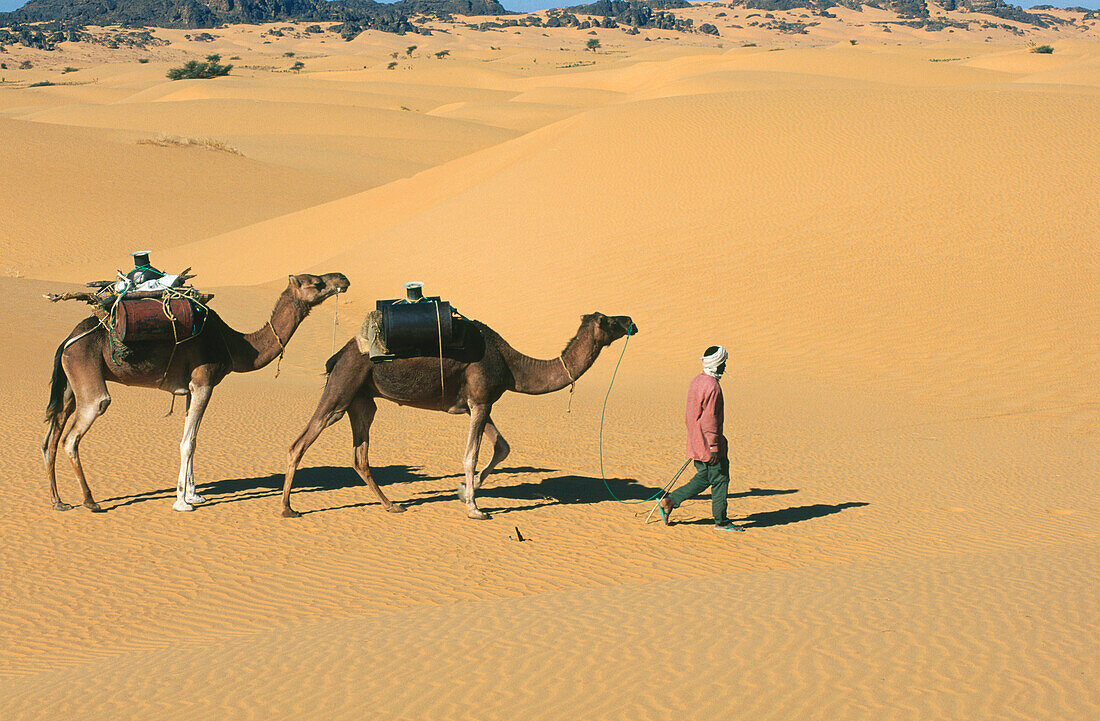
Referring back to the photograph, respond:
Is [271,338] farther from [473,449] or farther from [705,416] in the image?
[705,416]

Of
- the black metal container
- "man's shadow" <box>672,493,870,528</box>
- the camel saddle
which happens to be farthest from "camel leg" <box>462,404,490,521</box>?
the camel saddle

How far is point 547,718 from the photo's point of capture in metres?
4.82

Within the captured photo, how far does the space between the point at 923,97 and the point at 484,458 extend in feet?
73.8

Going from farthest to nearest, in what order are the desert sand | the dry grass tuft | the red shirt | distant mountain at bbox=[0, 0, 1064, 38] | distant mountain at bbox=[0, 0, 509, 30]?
distant mountain at bbox=[0, 0, 509, 30] < distant mountain at bbox=[0, 0, 1064, 38] < the dry grass tuft < the red shirt < the desert sand

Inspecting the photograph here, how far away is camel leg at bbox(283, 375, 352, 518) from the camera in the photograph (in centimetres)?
939

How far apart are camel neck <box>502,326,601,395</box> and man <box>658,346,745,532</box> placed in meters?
1.18

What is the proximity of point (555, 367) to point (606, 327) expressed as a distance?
0.65 metres

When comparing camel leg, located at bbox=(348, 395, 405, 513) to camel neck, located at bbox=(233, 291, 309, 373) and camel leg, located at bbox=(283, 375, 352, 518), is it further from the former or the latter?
camel neck, located at bbox=(233, 291, 309, 373)

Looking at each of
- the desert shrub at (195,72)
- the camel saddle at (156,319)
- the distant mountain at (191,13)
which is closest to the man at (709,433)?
the camel saddle at (156,319)

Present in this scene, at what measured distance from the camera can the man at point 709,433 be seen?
896cm

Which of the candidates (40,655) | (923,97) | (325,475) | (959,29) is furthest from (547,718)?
(959,29)

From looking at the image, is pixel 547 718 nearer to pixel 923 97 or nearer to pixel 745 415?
pixel 745 415

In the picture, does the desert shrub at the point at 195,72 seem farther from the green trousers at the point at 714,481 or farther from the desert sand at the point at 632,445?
the green trousers at the point at 714,481

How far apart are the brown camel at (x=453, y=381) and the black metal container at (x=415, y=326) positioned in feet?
0.66
